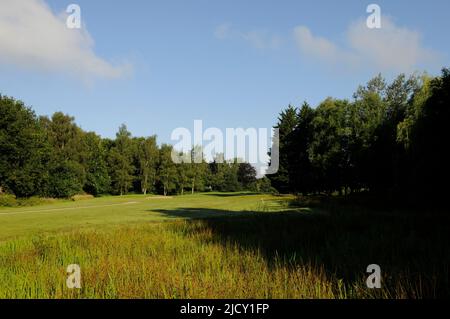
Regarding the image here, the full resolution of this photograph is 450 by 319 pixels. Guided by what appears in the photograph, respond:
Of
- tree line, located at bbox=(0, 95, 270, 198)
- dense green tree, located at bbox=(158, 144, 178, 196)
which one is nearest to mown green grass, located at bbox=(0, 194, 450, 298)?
tree line, located at bbox=(0, 95, 270, 198)

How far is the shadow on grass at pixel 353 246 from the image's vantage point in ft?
Result: 26.3

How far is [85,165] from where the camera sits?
80.4 m

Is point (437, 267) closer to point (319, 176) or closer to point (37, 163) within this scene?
point (319, 176)

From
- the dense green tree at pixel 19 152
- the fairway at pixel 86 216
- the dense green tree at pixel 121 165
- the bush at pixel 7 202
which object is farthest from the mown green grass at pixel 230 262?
the dense green tree at pixel 121 165

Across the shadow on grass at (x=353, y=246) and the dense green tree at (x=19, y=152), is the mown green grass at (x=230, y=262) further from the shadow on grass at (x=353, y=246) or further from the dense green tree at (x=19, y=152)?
the dense green tree at (x=19, y=152)

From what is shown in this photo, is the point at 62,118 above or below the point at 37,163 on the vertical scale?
above

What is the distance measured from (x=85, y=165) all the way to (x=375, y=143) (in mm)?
60542

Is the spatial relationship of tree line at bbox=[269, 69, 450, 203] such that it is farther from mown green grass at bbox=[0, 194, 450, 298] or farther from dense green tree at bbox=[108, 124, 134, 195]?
dense green tree at bbox=[108, 124, 134, 195]

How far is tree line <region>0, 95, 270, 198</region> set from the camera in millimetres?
54281

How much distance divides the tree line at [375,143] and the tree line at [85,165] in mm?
36167

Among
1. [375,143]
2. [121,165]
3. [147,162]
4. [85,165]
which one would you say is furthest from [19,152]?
[375,143]
